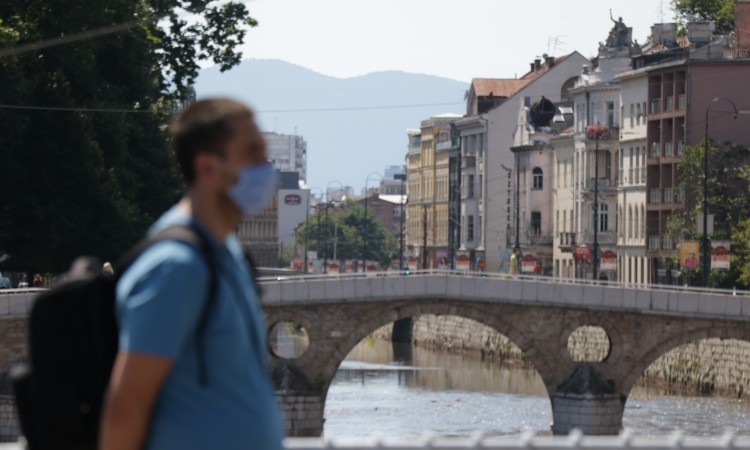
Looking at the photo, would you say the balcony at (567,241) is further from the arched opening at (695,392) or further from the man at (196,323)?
the man at (196,323)

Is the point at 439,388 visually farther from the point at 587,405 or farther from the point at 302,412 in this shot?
the point at 302,412

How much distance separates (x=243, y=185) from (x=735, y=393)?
166 feet

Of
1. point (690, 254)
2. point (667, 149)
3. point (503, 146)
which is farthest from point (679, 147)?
point (503, 146)

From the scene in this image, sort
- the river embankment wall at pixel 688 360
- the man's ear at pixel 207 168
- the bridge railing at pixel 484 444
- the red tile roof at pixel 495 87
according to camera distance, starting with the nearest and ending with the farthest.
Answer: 1. the man's ear at pixel 207 168
2. the bridge railing at pixel 484 444
3. the river embankment wall at pixel 688 360
4. the red tile roof at pixel 495 87

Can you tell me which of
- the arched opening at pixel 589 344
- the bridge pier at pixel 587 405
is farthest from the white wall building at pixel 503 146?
the bridge pier at pixel 587 405

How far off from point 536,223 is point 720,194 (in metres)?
36.9

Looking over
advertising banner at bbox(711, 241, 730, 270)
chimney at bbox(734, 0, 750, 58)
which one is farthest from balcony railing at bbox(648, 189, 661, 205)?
advertising banner at bbox(711, 241, 730, 270)

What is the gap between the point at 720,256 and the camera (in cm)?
5766

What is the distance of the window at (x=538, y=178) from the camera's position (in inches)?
4058

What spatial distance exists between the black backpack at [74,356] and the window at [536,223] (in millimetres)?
96118

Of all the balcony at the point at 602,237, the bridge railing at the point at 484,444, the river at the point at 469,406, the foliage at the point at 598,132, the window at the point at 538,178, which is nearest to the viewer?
the bridge railing at the point at 484,444

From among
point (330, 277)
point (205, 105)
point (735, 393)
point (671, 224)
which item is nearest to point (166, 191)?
point (330, 277)

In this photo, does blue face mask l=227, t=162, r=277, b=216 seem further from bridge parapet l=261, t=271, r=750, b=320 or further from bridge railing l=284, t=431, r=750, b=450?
bridge parapet l=261, t=271, r=750, b=320

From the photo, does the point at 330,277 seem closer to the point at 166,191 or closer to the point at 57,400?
the point at 166,191
